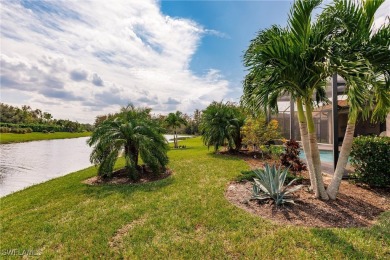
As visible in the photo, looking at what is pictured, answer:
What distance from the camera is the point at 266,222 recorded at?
3658mm

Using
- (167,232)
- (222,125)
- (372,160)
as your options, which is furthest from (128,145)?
(372,160)

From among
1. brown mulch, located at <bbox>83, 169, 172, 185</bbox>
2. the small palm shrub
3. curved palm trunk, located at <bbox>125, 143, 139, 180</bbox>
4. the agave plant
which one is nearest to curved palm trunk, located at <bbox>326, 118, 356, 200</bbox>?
the agave plant

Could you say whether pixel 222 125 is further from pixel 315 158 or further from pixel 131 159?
pixel 315 158

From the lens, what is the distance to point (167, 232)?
11.5 ft

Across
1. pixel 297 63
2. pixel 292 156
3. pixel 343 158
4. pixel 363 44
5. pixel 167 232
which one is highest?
pixel 363 44

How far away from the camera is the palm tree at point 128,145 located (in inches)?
279

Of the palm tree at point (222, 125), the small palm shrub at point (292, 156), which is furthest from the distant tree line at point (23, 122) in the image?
the small palm shrub at point (292, 156)

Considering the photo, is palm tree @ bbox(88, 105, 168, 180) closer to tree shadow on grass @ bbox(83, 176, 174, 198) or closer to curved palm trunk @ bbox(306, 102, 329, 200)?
tree shadow on grass @ bbox(83, 176, 174, 198)

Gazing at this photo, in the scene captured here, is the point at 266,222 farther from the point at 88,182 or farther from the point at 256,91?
the point at 88,182

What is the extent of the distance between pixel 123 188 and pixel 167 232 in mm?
3182

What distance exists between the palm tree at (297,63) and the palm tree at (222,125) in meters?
7.30

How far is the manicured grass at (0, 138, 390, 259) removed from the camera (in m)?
2.93

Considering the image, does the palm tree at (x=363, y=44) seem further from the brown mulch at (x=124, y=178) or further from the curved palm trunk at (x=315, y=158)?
the brown mulch at (x=124, y=178)

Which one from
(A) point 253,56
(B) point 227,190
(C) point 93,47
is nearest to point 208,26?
(C) point 93,47
